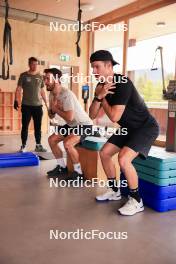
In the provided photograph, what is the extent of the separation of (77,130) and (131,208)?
1.29 m

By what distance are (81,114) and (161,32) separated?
5512 millimetres

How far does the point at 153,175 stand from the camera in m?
2.76

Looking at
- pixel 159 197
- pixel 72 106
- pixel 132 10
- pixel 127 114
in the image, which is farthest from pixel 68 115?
pixel 132 10

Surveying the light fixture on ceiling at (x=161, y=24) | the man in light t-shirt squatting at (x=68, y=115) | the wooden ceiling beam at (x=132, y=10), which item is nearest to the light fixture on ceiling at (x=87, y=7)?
the wooden ceiling beam at (x=132, y=10)

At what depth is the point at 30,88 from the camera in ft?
17.5

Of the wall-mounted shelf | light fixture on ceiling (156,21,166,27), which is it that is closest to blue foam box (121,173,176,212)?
light fixture on ceiling (156,21,166,27)

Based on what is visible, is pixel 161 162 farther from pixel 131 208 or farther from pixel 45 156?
pixel 45 156

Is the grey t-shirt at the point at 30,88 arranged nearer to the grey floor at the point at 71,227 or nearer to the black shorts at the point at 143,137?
the grey floor at the point at 71,227

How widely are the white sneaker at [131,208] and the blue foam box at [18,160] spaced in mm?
2046

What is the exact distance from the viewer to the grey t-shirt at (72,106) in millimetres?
3412

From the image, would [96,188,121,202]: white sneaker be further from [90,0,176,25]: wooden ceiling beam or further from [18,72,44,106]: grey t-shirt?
[90,0,176,25]: wooden ceiling beam

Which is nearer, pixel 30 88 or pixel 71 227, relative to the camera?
pixel 71 227

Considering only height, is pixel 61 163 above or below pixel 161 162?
below

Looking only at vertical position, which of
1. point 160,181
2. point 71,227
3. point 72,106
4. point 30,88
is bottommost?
point 71,227
